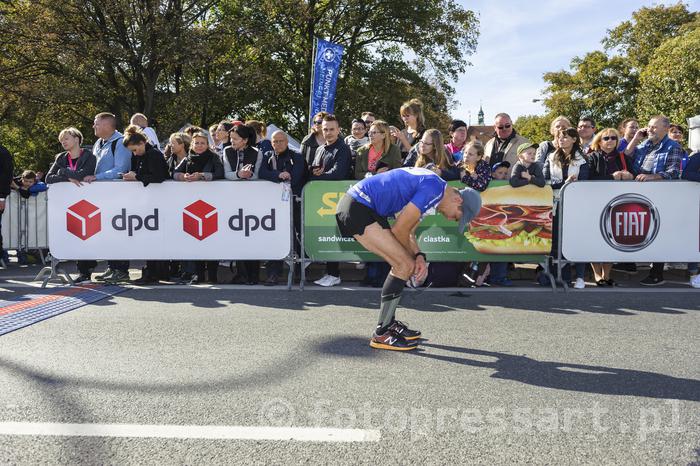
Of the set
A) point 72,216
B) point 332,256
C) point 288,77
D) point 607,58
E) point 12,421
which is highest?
point 607,58

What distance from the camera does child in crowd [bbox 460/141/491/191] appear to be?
7.77 m

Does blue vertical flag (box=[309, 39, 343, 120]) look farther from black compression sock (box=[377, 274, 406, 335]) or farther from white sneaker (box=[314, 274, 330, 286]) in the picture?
black compression sock (box=[377, 274, 406, 335])

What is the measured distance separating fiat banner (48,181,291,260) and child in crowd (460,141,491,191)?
2428 millimetres

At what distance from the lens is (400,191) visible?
480cm

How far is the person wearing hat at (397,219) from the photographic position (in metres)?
4.69

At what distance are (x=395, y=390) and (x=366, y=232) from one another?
1.52 m

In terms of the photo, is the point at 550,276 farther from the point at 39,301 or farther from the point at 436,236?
the point at 39,301

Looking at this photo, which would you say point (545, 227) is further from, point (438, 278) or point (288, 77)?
point (288, 77)

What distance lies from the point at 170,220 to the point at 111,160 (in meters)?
1.37

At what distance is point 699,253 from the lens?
7.89m

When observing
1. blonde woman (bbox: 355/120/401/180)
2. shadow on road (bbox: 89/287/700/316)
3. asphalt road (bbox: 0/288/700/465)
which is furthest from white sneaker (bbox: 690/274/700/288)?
blonde woman (bbox: 355/120/401/180)

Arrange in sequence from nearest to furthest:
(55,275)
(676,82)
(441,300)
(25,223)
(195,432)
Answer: (195,432) < (441,300) < (55,275) < (25,223) < (676,82)

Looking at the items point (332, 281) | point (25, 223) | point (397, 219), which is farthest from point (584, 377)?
point (25, 223)

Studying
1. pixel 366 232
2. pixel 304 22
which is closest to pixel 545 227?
pixel 366 232
